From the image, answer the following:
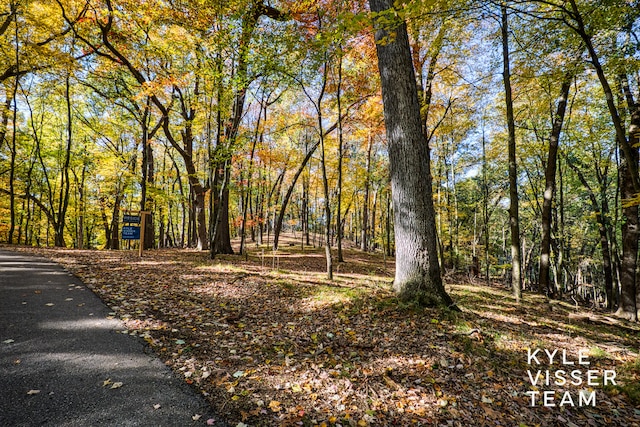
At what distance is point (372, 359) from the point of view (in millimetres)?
3404

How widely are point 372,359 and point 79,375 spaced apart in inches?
124

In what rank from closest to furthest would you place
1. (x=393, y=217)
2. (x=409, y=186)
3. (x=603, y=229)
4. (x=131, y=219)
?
(x=409, y=186)
(x=393, y=217)
(x=131, y=219)
(x=603, y=229)

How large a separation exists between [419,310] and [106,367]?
4197 mm

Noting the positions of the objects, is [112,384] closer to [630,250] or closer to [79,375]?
[79,375]

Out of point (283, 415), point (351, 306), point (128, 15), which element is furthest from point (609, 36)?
point (128, 15)

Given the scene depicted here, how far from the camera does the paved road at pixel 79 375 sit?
85.8 inches

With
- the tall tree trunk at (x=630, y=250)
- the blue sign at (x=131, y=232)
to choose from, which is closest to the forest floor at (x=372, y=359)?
the blue sign at (x=131, y=232)

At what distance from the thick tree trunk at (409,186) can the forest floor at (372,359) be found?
46 centimetres

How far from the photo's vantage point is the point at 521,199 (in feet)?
65.9

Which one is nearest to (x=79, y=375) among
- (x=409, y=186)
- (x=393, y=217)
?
(x=409, y=186)

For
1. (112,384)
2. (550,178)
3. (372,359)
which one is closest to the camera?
(112,384)

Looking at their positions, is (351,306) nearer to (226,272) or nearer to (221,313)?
(221,313)

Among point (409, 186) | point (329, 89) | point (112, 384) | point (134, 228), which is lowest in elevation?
point (112, 384)

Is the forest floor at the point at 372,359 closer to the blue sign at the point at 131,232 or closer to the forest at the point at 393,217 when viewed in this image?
the forest at the point at 393,217
